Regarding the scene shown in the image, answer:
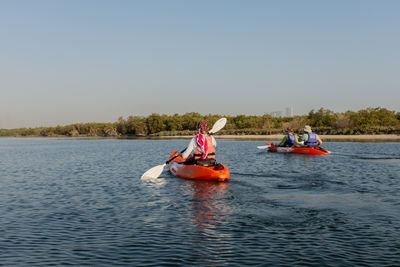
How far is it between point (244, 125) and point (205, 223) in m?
94.2

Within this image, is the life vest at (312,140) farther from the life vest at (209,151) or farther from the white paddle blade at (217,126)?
the life vest at (209,151)

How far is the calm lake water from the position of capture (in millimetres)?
6328

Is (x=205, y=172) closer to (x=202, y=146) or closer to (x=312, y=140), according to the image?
(x=202, y=146)

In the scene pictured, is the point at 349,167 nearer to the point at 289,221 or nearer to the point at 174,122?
the point at 289,221

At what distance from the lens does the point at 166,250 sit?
6711 millimetres

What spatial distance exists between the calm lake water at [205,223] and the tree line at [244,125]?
182 feet

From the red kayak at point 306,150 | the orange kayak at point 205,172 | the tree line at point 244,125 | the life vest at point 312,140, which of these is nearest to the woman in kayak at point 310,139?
the life vest at point 312,140

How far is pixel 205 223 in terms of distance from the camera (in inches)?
339

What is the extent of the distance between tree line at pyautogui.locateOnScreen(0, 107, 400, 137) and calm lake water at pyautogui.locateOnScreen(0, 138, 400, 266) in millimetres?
55420

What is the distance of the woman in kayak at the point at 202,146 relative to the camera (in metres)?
14.3

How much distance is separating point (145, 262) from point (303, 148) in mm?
23145

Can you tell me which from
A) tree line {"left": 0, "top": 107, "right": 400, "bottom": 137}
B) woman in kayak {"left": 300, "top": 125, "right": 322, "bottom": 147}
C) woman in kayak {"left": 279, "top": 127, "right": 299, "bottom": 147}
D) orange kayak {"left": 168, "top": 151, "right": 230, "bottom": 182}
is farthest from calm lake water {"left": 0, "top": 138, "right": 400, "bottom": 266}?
tree line {"left": 0, "top": 107, "right": 400, "bottom": 137}

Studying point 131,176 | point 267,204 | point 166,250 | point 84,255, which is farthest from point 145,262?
point 131,176

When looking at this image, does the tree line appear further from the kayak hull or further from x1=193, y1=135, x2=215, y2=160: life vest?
x1=193, y1=135, x2=215, y2=160: life vest
